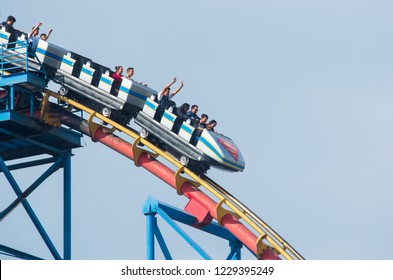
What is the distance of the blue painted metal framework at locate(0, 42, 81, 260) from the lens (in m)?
28.2

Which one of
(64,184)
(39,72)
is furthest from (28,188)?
(39,72)

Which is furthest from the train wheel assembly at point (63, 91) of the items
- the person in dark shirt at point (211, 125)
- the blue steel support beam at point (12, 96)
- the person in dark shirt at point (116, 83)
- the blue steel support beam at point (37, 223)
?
the person in dark shirt at point (211, 125)

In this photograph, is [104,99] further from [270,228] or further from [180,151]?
[270,228]

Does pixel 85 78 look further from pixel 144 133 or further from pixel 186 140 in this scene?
pixel 186 140

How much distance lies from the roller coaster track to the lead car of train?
239mm

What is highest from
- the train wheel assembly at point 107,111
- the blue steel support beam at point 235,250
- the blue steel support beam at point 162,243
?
the train wheel assembly at point 107,111

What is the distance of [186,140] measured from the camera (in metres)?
28.4

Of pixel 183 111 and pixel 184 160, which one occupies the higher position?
pixel 183 111

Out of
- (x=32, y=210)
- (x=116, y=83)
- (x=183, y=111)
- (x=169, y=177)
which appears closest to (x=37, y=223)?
(x=32, y=210)

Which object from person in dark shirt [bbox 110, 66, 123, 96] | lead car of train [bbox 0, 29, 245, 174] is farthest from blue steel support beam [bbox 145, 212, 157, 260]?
person in dark shirt [bbox 110, 66, 123, 96]

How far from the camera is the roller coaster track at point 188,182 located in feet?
91.5

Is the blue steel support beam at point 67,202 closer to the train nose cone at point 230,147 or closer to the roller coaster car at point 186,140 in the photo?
the roller coaster car at point 186,140

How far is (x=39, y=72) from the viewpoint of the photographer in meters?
28.6

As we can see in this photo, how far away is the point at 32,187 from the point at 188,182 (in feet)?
11.8
